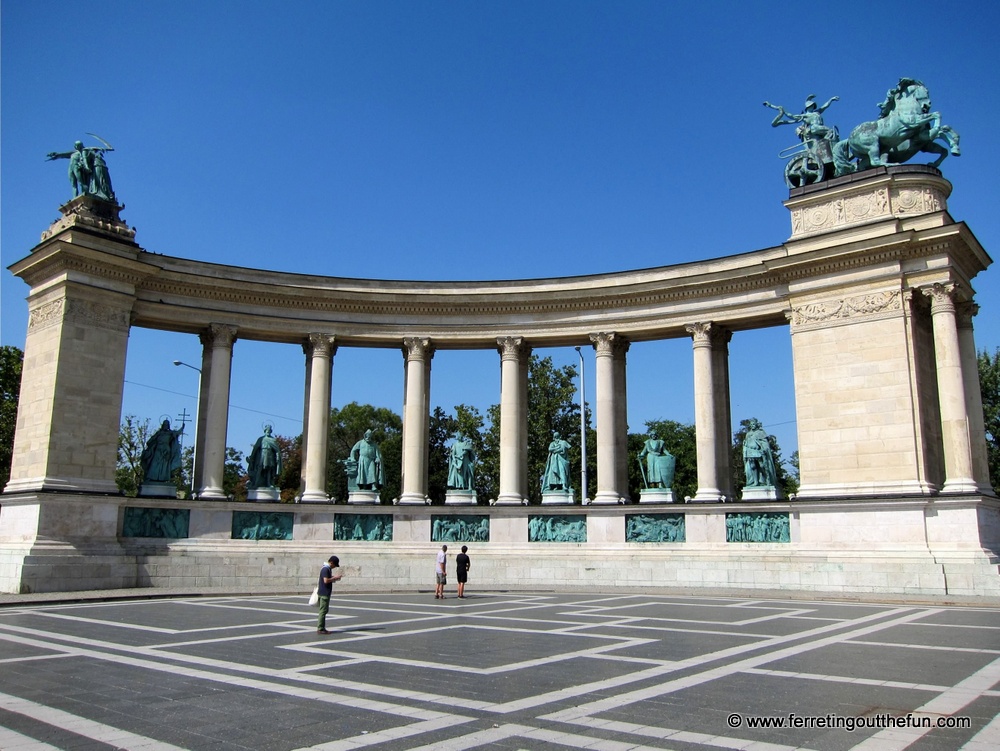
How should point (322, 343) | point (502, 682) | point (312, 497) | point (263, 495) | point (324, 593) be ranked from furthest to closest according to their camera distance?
point (322, 343) → point (263, 495) → point (312, 497) → point (324, 593) → point (502, 682)

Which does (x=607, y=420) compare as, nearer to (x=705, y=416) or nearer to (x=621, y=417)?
(x=621, y=417)

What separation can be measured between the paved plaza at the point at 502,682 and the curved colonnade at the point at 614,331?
11.8m

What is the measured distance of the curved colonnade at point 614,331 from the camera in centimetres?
3453

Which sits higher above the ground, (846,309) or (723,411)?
(846,309)

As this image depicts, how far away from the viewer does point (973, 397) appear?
35500 mm

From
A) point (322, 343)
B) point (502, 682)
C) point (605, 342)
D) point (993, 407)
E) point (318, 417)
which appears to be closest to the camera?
point (502, 682)

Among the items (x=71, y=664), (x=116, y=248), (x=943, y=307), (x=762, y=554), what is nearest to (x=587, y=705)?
(x=71, y=664)

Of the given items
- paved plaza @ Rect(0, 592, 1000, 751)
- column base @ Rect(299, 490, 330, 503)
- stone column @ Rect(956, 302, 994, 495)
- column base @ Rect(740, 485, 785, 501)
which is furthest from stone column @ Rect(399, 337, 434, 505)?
stone column @ Rect(956, 302, 994, 495)

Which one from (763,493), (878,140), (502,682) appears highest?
(878,140)

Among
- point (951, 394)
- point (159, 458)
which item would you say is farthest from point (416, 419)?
point (951, 394)

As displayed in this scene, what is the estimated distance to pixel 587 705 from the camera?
1201 centimetres

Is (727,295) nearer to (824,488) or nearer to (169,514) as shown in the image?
(824,488)

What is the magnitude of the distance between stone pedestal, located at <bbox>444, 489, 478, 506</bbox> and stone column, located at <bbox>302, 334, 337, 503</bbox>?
19.5 ft

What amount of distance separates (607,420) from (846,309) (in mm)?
11670
